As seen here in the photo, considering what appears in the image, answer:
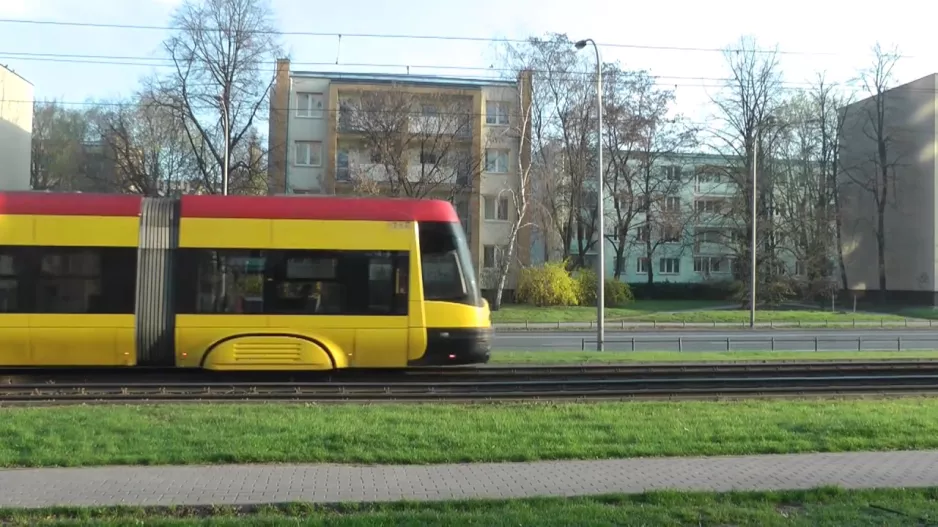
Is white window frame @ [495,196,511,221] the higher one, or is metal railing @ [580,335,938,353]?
white window frame @ [495,196,511,221]

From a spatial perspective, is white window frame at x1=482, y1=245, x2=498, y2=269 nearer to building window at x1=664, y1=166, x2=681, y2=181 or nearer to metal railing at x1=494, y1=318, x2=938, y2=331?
metal railing at x1=494, y1=318, x2=938, y2=331

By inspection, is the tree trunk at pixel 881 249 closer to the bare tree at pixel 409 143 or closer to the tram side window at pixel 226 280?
the bare tree at pixel 409 143

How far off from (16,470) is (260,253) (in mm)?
6766

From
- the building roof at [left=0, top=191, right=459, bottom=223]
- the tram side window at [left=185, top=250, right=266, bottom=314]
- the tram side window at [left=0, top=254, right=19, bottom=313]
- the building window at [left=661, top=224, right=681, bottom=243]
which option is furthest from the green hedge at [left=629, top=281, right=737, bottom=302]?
the tram side window at [left=0, top=254, right=19, bottom=313]

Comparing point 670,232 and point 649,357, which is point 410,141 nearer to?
point 670,232

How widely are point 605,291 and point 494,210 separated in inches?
342

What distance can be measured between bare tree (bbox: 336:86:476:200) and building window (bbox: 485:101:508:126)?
152 cm

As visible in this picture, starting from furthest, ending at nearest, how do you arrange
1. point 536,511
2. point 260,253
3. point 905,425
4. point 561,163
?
1. point 561,163
2. point 260,253
3. point 905,425
4. point 536,511

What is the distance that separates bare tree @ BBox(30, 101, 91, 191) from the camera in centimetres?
4797

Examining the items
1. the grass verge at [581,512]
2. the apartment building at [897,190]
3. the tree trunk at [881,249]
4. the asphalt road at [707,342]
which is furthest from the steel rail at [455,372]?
the tree trunk at [881,249]

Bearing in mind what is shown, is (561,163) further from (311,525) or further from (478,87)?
(311,525)

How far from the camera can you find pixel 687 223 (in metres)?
51.1

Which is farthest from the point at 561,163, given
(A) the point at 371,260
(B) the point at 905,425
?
(B) the point at 905,425

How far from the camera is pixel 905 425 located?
31.3ft
